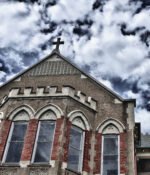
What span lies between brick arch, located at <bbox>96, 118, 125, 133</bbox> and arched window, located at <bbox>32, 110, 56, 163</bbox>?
2370mm

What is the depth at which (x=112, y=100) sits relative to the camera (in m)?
16.3

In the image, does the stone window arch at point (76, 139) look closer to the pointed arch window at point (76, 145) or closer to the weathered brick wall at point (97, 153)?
the pointed arch window at point (76, 145)

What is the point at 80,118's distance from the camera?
15.0 m

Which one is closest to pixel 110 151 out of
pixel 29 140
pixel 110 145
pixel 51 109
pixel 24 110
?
pixel 110 145

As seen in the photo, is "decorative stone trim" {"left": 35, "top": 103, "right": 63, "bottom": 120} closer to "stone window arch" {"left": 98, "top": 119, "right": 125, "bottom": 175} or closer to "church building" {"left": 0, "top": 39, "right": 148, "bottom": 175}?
"church building" {"left": 0, "top": 39, "right": 148, "bottom": 175}

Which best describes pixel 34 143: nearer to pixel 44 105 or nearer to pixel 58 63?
pixel 44 105

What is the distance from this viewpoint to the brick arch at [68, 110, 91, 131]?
14609mm

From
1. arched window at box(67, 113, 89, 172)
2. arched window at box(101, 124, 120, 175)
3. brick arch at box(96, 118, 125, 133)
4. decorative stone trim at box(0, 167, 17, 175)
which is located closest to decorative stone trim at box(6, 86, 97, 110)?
arched window at box(67, 113, 89, 172)

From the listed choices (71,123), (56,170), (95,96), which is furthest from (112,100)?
(56,170)

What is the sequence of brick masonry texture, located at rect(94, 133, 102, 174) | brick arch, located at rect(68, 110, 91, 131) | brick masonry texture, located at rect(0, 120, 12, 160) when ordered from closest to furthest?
brick masonry texture, located at rect(0, 120, 12, 160) < brick masonry texture, located at rect(94, 133, 102, 174) < brick arch, located at rect(68, 110, 91, 131)

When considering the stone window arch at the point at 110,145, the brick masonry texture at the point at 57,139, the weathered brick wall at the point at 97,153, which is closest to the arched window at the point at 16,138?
the brick masonry texture at the point at 57,139

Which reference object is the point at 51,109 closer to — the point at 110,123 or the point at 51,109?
the point at 51,109

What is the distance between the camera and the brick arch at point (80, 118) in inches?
575

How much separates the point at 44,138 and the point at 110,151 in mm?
3137
